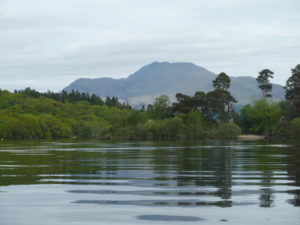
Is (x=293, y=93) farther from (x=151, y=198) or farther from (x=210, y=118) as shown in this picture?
(x=151, y=198)

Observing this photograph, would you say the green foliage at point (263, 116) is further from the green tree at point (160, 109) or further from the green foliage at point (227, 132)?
the green tree at point (160, 109)

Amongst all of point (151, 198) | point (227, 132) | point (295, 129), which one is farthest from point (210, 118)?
point (151, 198)

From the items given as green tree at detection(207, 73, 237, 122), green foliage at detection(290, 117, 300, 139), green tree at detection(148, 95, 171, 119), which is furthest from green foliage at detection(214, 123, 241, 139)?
green tree at detection(148, 95, 171, 119)

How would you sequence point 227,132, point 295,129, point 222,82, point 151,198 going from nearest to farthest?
point 151,198, point 295,129, point 227,132, point 222,82

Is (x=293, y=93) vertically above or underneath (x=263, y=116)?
above

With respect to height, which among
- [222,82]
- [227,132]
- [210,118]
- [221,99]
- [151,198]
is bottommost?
[151,198]

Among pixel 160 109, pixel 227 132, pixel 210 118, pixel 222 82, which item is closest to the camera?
pixel 227 132

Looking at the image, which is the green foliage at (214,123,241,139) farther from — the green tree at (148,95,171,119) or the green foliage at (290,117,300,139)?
the green tree at (148,95,171,119)

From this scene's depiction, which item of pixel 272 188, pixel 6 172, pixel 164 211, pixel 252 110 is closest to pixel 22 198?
pixel 164 211

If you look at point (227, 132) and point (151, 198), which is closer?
point (151, 198)

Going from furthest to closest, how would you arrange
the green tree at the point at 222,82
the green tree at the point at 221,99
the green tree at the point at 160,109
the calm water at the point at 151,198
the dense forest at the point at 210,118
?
the green tree at the point at 222,82 < the green tree at the point at 221,99 < the green tree at the point at 160,109 < the dense forest at the point at 210,118 < the calm water at the point at 151,198

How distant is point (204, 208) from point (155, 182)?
7.18 metres

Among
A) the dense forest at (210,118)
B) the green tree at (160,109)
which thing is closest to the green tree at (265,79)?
the dense forest at (210,118)

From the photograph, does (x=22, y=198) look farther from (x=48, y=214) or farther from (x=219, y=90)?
(x=219, y=90)
